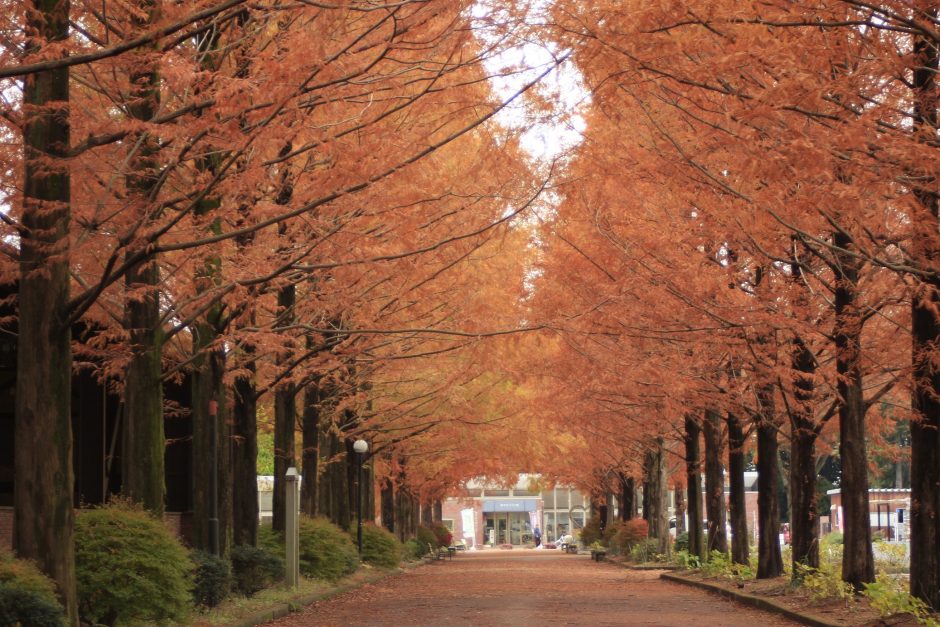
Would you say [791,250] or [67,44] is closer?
[67,44]

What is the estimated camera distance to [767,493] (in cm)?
2659

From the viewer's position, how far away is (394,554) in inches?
1547

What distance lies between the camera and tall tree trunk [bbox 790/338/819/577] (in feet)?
70.5

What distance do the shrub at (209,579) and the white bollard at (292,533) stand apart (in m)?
5.33

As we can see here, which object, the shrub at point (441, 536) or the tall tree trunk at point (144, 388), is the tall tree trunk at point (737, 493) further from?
the shrub at point (441, 536)

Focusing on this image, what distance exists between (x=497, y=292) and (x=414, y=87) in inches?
484

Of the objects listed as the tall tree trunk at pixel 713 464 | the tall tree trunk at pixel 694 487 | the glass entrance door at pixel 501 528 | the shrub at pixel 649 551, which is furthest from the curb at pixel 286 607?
the glass entrance door at pixel 501 528

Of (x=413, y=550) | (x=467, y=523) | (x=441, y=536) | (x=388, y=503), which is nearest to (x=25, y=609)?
(x=413, y=550)

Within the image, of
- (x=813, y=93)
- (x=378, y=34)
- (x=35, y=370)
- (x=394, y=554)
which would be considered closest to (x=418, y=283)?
(x=378, y=34)

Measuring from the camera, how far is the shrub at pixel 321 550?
25938 mm

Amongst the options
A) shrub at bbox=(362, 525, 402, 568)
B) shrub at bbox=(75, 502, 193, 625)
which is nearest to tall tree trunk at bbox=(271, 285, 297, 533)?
shrub at bbox=(362, 525, 402, 568)

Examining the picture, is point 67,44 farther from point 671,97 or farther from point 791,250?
point 791,250

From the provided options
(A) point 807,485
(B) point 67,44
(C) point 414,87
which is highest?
(C) point 414,87

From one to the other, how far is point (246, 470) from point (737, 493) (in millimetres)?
12397
